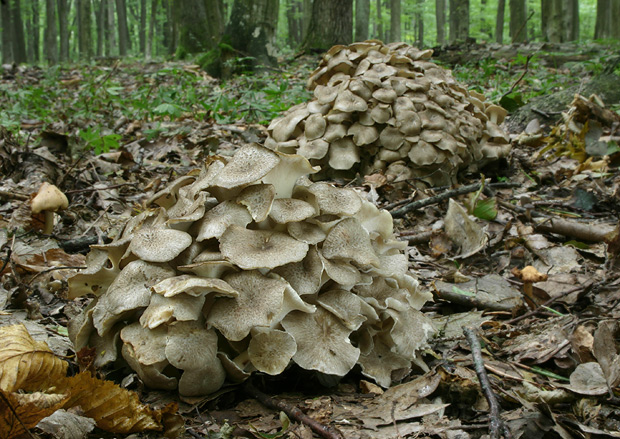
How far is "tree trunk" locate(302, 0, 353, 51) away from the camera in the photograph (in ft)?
43.5

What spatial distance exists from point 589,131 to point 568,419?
4.65 meters

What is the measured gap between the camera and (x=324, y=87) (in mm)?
5410

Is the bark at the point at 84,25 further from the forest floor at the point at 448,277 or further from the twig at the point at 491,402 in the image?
the twig at the point at 491,402

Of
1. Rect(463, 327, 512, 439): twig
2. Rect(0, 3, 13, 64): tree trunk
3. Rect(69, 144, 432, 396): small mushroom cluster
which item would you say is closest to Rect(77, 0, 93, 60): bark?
Rect(0, 3, 13, 64): tree trunk

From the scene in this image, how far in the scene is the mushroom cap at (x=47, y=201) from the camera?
3.42 m

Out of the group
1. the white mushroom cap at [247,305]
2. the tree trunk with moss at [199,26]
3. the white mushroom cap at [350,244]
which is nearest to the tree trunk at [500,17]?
the tree trunk with moss at [199,26]

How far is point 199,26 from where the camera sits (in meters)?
16.5

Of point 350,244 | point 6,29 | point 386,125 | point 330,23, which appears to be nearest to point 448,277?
point 350,244

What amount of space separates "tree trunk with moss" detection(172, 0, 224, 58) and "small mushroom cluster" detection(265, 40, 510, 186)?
475 inches

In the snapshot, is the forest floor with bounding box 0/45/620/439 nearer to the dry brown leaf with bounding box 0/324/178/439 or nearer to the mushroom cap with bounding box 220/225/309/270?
the dry brown leaf with bounding box 0/324/178/439

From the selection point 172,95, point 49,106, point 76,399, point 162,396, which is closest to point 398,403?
point 162,396

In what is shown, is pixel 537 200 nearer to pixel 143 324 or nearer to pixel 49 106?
pixel 143 324

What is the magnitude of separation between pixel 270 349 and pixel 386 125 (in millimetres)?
3581

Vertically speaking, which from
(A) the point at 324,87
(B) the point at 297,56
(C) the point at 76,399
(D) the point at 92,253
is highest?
(B) the point at 297,56
